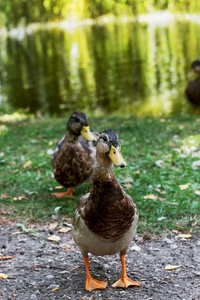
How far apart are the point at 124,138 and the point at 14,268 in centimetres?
338

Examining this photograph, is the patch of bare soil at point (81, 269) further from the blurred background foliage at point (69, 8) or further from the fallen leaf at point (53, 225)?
the blurred background foliage at point (69, 8)

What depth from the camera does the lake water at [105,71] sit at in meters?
10.6

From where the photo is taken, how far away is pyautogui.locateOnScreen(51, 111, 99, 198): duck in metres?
3.94

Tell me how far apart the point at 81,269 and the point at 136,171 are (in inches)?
75.4

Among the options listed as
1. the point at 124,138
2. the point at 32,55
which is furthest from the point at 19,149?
the point at 32,55

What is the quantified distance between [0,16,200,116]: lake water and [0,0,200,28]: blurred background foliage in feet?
3.48

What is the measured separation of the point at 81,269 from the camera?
9.70 feet

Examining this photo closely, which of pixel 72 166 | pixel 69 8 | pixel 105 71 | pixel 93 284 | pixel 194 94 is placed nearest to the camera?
pixel 93 284

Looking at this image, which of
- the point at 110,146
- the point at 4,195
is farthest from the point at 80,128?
the point at 110,146

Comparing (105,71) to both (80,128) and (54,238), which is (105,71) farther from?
(54,238)

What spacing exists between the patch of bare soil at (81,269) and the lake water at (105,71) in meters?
6.35

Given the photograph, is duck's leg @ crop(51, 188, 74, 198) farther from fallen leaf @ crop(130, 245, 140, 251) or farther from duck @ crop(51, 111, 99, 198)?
fallen leaf @ crop(130, 245, 140, 251)

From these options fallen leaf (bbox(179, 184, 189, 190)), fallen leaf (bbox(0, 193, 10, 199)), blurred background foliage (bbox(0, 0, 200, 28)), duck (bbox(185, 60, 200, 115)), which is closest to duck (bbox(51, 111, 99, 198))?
fallen leaf (bbox(0, 193, 10, 199))

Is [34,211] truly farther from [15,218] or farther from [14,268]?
[14,268]
